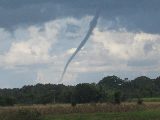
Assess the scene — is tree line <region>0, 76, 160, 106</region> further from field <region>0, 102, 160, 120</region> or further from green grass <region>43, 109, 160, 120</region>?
green grass <region>43, 109, 160, 120</region>

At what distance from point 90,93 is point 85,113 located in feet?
103

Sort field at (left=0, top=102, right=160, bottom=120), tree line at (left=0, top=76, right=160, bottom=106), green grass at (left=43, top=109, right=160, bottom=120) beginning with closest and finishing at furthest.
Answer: field at (left=0, top=102, right=160, bottom=120) < green grass at (left=43, top=109, right=160, bottom=120) < tree line at (left=0, top=76, right=160, bottom=106)

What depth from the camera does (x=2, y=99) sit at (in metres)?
105

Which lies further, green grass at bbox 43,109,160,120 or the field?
green grass at bbox 43,109,160,120

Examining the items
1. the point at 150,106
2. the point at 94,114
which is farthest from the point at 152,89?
the point at 94,114

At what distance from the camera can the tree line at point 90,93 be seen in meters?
105

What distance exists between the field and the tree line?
1549 centimetres

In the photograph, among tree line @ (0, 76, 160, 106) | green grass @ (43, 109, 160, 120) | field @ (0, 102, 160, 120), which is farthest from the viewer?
tree line @ (0, 76, 160, 106)

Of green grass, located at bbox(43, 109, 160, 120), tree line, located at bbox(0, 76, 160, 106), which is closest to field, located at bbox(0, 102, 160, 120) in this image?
green grass, located at bbox(43, 109, 160, 120)

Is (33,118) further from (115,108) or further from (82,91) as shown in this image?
(82,91)

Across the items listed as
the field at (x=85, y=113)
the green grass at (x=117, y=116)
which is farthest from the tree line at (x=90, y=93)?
the green grass at (x=117, y=116)

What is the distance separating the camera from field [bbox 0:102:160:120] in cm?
6067

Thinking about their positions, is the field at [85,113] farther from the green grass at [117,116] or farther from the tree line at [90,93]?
the tree line at [90,93]

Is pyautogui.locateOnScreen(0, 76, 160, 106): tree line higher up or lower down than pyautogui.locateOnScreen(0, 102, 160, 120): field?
higher up
